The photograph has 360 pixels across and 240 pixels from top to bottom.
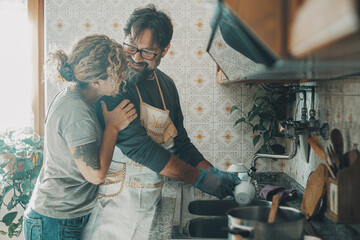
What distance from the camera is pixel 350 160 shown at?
3.42 ft

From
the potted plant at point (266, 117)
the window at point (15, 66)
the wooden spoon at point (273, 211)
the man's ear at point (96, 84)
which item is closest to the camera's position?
the wooden spoon at point (273, 211)

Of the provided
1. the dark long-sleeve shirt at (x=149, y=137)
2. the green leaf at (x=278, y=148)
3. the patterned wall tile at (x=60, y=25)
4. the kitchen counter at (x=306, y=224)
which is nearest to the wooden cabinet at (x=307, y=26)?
the kitchen counter at (x=306, y=224)

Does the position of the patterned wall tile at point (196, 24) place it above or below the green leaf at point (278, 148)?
above

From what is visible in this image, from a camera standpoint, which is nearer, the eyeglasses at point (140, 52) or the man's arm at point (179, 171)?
the man's arm at point (179, 171)

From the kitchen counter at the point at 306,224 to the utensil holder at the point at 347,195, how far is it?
7 cm

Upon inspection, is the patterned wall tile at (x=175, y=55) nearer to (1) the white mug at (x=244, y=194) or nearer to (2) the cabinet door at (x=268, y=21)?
(1) the white mug at (x=244, y=194)

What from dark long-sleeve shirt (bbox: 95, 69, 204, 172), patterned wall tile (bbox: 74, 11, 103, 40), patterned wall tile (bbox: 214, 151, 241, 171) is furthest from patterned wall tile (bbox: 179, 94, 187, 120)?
patterned wall tile (bbox: 74, 11, 103, 40)

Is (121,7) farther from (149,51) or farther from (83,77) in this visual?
(83,77)

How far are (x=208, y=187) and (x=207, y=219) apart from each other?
207 millimetres

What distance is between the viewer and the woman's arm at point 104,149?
5.08ft

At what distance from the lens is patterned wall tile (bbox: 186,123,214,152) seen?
226cm

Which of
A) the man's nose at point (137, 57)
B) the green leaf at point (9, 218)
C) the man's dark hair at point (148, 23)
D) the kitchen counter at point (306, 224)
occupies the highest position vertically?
the man's dark hair at point (148, 23)

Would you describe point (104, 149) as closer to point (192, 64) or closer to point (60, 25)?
point (192, 64)

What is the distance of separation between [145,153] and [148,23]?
699mm
